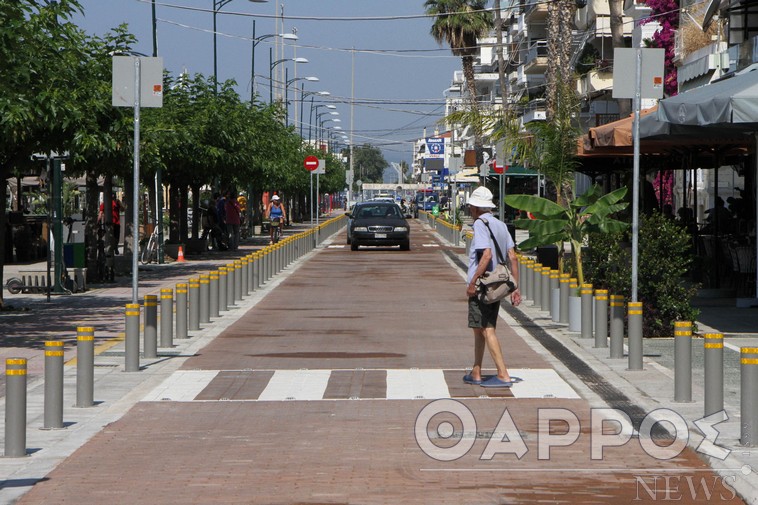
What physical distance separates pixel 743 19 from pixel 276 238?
22.4 metres

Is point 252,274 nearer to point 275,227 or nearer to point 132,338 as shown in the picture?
point 132,338

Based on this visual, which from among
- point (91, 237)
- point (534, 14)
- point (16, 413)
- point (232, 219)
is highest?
point (534, 14)

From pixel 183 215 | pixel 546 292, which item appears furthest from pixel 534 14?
pixel 546 292

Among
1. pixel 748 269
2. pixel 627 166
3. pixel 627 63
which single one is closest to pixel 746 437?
pixel 627 63

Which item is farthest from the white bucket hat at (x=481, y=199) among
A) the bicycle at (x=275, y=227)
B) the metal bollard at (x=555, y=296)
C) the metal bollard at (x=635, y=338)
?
the bicycle at (x=275, y=227)

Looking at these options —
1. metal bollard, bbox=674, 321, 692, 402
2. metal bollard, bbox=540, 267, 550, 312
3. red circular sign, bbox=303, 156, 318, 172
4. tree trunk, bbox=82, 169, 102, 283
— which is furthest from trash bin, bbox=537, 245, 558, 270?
red circular sign, bbox=303, 156, 318, 172

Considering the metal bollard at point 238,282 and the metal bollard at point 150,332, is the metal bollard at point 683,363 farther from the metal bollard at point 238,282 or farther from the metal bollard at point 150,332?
the metal bollard at point 238,282

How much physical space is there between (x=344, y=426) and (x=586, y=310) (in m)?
6.68

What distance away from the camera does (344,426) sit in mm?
10281

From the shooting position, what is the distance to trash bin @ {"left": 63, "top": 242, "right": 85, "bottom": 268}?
1009 inches

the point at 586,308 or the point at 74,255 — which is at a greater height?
the point at 74,255

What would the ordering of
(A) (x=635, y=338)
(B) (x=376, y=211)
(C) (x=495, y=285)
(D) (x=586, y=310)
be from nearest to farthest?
(C) (x=495, y=285) < (A) (x=635, y=338) < (D) (x=586, y=310) < (B) (x=376, y=211)

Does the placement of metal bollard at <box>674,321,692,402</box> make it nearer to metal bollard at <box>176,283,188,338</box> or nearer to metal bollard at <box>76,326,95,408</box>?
metal bollard at <box>76,326,95,408</box>

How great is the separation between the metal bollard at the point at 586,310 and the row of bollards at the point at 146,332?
4895 millimetres
